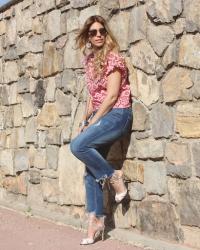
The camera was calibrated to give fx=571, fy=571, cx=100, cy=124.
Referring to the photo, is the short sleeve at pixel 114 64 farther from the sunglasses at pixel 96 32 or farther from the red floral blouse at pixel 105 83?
the sunglasses at pixel 96 32

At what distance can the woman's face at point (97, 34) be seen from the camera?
483cm

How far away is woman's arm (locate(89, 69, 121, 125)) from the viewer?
466 centimetres

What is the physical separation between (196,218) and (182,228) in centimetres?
19

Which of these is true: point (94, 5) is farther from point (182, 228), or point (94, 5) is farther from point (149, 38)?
point (182, 228)

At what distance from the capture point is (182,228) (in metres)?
4.34

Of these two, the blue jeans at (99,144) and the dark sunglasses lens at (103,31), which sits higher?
the dark sunglasses lens at (103,31)

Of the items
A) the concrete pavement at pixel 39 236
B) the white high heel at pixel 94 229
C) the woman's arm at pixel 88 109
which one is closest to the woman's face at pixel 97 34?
the woman's arm at pixel 88 109

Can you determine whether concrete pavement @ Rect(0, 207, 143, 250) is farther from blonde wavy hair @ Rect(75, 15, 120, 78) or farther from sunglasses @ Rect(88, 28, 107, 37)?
sunglasses @ Rect(88, 28, 107, 37)

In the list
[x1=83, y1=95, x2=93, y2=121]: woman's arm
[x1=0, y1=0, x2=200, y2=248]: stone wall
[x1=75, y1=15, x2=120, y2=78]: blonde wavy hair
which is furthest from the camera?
[x1=83, y1=95, x2=93, y2=121]: woman's arm

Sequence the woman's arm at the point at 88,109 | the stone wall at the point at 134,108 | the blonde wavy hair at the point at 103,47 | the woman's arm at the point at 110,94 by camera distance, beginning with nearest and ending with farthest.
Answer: the stone wall at the point at 134,108 → the woman's arm at the point at 110,94 → the blonde wavy hair at the point at 103,47 → the woman's arm at the point at 88,109

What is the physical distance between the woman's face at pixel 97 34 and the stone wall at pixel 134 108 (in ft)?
0.61

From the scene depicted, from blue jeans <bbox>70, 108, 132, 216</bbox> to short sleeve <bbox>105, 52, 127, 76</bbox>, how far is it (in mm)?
325

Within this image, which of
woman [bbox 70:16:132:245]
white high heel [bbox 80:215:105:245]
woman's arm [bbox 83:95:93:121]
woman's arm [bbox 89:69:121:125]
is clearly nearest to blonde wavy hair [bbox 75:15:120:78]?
woman [bbox 70:16:132:245]

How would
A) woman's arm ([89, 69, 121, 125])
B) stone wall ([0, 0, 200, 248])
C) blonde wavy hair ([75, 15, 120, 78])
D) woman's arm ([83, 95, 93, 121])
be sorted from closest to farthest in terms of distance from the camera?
A: 1. stone wall ([0, 0, 200, 248])
2. woman's arm ([89, 69, 121, 125])
3. blonde wavy hair ([75, 15, 120, 78])
4. woman's arm ([83, 95, 93, 121])
